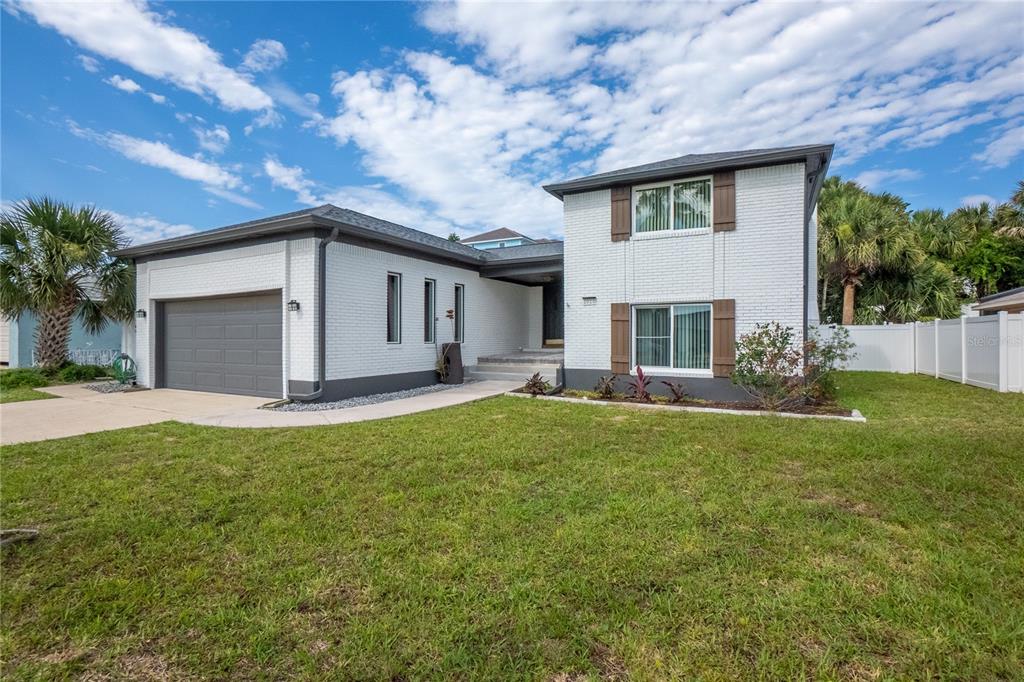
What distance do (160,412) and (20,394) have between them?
4.96m

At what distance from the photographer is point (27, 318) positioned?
18.0 metres

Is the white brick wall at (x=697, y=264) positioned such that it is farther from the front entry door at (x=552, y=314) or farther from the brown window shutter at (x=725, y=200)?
the front entry door at (x=552, y=314)

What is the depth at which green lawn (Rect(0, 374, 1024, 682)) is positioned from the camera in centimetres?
220

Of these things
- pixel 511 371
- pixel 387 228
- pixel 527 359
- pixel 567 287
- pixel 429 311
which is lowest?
pixel 511 371

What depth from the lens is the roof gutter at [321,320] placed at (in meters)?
9.31

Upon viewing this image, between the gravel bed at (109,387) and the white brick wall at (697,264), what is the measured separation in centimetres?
1047

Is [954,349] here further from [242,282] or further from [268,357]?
[242,282]

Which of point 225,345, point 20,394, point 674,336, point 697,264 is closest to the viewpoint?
point 697,264

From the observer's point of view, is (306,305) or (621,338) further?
(621,338)

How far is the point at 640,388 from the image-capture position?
958 centimetres

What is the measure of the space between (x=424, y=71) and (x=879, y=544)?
37.2 ft

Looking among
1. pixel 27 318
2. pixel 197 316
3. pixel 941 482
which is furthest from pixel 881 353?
pixel 27 318

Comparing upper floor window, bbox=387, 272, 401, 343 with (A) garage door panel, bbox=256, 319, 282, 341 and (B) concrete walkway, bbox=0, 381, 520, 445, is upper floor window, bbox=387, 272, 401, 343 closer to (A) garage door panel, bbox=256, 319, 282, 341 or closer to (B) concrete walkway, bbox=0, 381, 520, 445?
(B) concrete walkway, bbox=0, 381, 520, 445

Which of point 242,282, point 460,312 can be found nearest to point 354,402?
point 242,282
